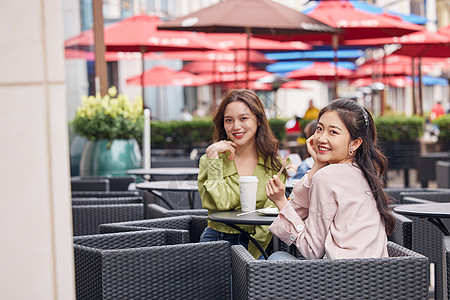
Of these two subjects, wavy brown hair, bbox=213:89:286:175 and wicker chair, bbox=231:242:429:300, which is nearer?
wicker chair, bbox=231:242:429:300

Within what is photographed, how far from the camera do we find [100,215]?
4.20 meters

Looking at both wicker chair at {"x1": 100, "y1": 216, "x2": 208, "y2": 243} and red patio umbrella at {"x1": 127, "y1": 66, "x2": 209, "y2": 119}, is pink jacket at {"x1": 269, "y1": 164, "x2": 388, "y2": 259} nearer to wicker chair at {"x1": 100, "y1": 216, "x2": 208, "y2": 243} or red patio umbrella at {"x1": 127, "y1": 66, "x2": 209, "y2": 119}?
wicker chair at {"x1": 100, "y1": 216, "x2": 208, "y2": 243}

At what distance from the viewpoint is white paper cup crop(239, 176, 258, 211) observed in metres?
3.15

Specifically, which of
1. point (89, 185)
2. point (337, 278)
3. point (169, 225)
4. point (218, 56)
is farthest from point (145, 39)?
point (337, 278)

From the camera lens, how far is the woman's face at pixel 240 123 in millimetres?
3490

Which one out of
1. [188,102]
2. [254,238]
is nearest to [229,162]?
[254,238]

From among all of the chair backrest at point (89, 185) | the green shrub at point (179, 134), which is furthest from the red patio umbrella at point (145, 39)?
the chair backrest at point (89, 185)

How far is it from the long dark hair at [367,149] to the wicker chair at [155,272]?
656mm

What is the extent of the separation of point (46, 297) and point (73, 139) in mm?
6876

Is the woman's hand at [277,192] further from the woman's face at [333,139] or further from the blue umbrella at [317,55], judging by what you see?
the blue umbrella at [317,55]

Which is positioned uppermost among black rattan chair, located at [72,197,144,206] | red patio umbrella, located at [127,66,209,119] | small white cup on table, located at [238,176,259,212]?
red patio umbrella, located at [127,66,209,119]

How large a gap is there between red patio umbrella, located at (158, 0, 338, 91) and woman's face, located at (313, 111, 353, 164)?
5.22 meters

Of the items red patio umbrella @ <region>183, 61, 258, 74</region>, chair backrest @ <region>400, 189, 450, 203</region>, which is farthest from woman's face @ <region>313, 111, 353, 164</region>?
red patio umbrella @ <region>183, 61, 258, 74</region>

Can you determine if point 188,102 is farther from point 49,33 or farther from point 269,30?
point 49,33
